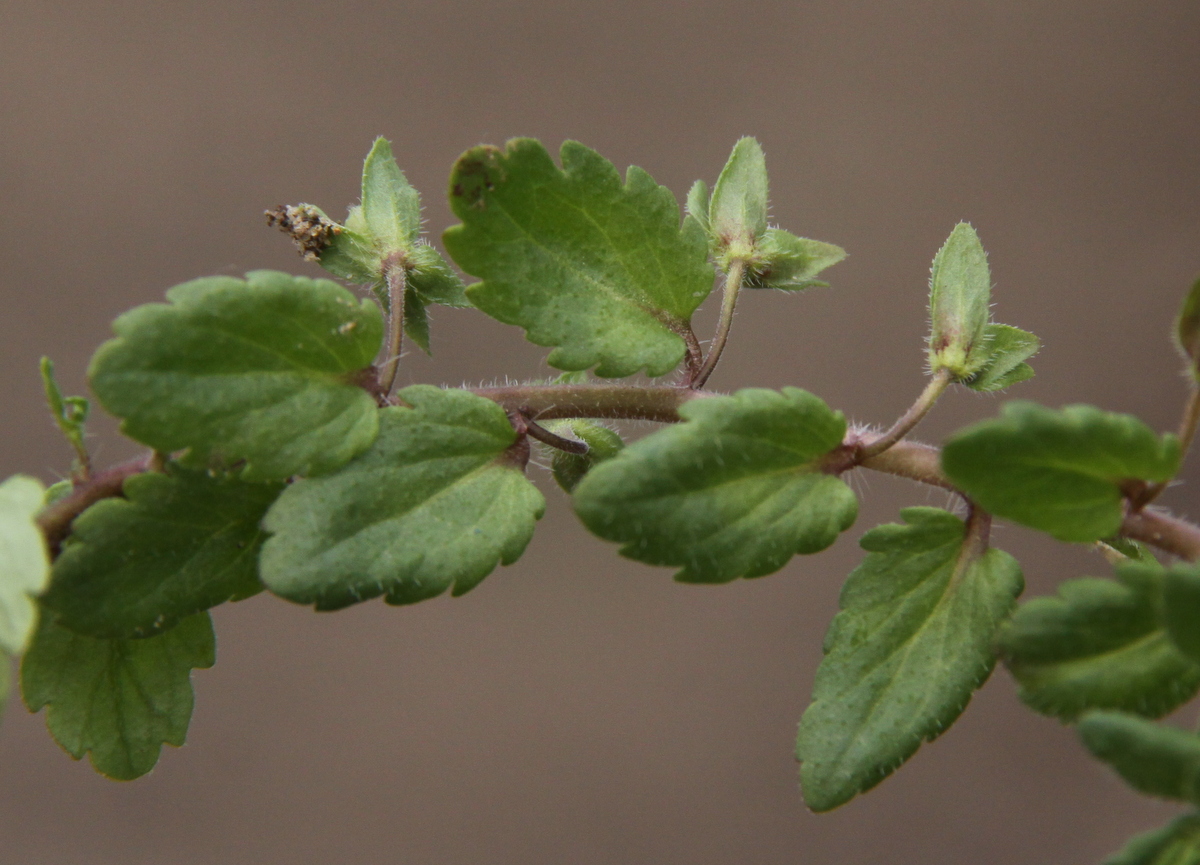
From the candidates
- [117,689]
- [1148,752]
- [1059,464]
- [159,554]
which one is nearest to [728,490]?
[1059,464]

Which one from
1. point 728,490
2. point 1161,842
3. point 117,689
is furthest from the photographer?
point 117,689

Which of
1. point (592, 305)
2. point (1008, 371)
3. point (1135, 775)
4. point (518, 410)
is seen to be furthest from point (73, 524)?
point (1008, 371)

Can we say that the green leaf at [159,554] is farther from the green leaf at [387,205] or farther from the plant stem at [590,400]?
the green leaf at [387,205]

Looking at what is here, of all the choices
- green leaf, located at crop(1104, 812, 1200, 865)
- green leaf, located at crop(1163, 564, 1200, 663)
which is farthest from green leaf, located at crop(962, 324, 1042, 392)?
green leaf, located at crop(1104, 812, 1200, 865)

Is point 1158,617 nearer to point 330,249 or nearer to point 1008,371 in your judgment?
point 1008,371

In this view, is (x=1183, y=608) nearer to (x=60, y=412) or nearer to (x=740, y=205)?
(x=740, y=205)
